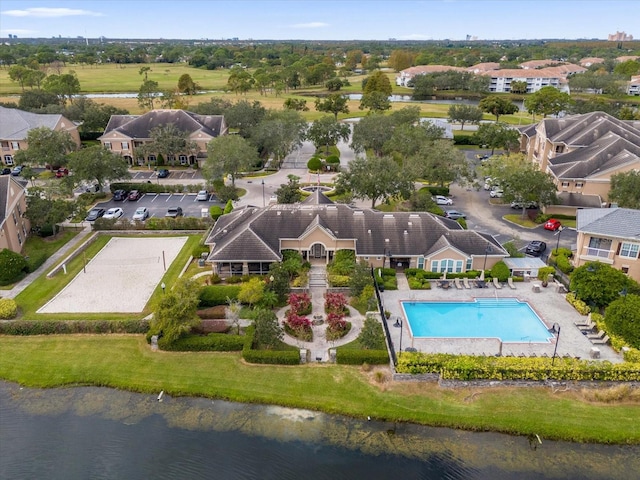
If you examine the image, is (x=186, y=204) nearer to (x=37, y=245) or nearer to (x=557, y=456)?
(x=37, y=245)

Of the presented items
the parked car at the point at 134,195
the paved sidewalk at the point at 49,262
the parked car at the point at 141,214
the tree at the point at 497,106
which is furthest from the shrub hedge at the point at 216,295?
the tree at the point at 497,106

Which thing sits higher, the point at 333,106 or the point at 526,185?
the point at 333,106

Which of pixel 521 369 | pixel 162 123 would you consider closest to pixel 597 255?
pixel 521 369

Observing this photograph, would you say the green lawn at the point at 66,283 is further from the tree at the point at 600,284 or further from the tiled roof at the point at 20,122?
the tiled roof at the point at 20,122

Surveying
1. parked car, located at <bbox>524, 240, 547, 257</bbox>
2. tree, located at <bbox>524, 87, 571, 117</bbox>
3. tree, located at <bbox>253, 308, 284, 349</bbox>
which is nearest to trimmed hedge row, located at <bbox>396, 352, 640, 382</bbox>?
tree, located at <bbox>253, 308, 284, 349</bbox>

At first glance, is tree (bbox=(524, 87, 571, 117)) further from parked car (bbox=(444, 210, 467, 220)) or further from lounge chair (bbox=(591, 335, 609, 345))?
lounge chair (bbox=(591, 335, 609, 345))

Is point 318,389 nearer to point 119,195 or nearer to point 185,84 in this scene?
point 119,195
